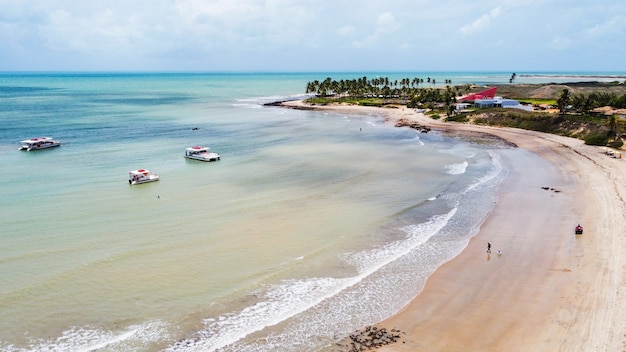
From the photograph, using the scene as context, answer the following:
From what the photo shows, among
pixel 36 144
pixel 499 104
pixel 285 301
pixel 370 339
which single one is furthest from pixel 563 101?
pixel 36 144

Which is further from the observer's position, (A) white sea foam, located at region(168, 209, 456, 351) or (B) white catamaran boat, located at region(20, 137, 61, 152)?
(B) white catamaran boat, located at region(20, 137, 61, 152)

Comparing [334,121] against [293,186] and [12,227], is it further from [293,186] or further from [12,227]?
[12,227]

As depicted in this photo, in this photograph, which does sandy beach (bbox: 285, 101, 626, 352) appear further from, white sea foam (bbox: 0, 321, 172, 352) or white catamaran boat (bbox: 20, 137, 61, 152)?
white catamaran boat (bbox: 20, 137, 61, 152)

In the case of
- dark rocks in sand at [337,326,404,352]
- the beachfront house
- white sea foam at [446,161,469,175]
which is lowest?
dark rocks in sand at [337,326,404,352]

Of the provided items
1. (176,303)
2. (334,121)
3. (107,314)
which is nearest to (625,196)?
(176,303)

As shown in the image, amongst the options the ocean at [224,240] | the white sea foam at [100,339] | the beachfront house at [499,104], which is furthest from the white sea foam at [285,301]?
the beachfront house at [499,104]

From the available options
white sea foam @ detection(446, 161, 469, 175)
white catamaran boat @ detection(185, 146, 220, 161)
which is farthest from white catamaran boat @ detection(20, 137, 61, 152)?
white sea foam @ detection(446, 161, 469, 175)

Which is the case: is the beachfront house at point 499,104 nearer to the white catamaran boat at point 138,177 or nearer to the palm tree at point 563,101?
the palm tree at point 563,101
